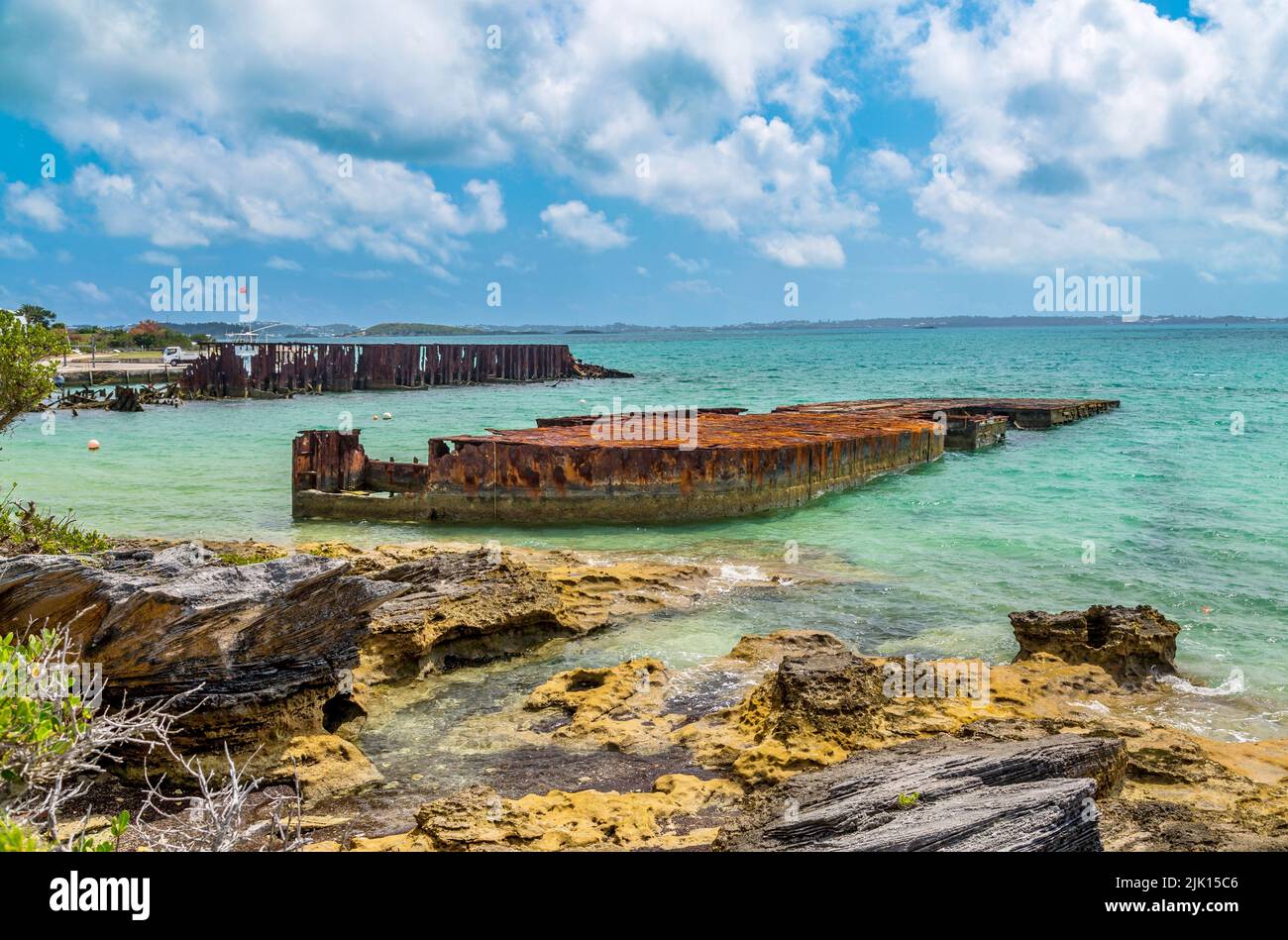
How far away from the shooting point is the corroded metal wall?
2055 inches

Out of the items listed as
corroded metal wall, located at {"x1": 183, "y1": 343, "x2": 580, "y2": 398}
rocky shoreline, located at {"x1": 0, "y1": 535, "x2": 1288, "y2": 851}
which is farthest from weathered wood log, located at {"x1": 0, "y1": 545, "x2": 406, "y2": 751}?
corroded metal wall, located at {"x1": 183, "y1": 343, "x2": 580, "y2": 398}

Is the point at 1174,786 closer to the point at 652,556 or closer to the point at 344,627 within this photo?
the point at 344,627

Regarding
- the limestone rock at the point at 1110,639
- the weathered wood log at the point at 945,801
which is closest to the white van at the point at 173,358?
the limestone rock at the point at 1110,639

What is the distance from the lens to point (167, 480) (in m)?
22.6

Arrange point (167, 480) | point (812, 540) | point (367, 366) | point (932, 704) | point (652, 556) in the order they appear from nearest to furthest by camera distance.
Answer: point (932, 704)
point (652, 556)
point (812, 540)
point (167, 480)
point (367, 366)

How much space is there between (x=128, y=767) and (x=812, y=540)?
1129cm

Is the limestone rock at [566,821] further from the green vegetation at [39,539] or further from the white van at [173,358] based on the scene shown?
the white van at [173,358]

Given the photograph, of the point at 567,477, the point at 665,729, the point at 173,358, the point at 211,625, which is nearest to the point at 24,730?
the point at 211,625

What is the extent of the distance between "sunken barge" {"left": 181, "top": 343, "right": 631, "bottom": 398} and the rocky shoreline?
47.3 m

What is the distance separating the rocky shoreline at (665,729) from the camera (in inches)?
197

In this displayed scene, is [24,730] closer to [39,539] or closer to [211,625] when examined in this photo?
[211,625]

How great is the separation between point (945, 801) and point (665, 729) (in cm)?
305

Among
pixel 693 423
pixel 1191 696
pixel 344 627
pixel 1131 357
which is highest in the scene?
pixel 1131 357
